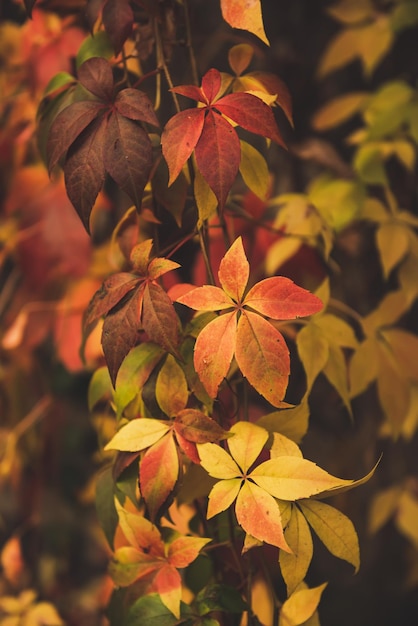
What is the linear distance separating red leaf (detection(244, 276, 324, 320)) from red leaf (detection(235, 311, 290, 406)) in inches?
0.7

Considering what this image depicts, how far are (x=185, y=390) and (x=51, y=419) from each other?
0.80m

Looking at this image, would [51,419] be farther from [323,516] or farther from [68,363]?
[323,516]

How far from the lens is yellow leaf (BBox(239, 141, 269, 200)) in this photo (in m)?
0.71

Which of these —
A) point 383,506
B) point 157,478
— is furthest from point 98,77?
point 383,506

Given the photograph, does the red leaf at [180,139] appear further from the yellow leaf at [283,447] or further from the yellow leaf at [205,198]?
the yellow leaf at [283,447]

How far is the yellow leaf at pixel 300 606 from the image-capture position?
26.5 inches

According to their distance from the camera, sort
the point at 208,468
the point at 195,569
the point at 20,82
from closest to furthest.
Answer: the point at 208,468, the point at 195,569, the point at 20,82

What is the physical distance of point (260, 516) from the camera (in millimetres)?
583

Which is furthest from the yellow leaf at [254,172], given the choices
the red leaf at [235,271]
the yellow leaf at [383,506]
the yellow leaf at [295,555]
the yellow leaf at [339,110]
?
the yellow leaf at [383,506]

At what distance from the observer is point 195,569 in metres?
0.77

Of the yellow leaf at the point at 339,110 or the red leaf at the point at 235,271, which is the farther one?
the yellow leaf at the point at 339,110

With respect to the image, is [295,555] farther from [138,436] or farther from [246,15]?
[246,15]

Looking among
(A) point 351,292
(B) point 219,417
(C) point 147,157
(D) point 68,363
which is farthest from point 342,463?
(C) point 147,157

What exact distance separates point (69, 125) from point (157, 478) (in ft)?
1.16
